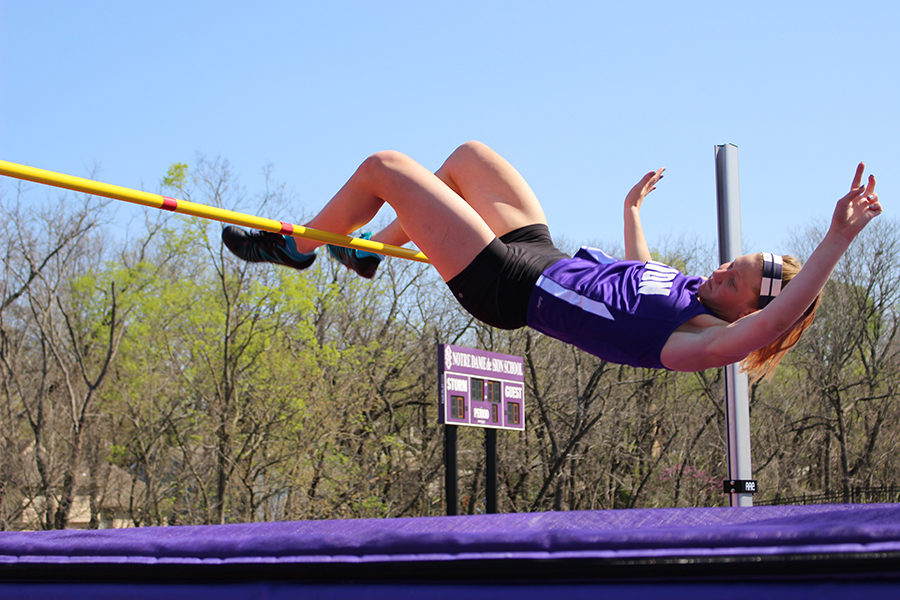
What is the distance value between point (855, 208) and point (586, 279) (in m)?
0.61

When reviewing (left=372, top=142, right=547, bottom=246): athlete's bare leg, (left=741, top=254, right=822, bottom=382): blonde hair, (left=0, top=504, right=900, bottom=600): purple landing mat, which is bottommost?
(left=0, top=504, right=900, bottom=600): purple landing mat

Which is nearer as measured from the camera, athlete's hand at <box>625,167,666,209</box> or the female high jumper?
the female high jumper

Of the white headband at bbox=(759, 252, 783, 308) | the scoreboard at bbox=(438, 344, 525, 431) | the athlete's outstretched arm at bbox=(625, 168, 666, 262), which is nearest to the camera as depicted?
the white headband at bbox=(759, 252, 783, 308)

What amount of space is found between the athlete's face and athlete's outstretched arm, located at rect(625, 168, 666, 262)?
0.45 m

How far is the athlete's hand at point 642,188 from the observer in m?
2.60

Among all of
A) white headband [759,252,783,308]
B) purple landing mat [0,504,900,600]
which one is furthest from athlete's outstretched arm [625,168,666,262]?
purple landing mat [0,504,900,600]

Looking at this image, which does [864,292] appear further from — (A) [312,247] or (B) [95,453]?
(A) [312,247]

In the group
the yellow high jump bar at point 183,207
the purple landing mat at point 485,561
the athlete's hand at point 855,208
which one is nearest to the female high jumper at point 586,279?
the athlete's hand at point 855,208

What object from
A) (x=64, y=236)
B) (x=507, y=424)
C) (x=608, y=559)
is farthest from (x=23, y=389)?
(x=608, y=559)

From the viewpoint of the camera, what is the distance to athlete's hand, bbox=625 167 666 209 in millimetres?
2600

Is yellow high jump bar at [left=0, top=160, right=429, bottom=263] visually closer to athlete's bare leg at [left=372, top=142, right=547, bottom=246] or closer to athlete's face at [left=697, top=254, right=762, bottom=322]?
athlete's bare leg at [left=372, top=142, right=547, bottom=246]

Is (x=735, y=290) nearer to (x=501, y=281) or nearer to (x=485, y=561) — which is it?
(x=501, y=281)

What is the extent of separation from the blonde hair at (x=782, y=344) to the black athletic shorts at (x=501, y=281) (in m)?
0.52

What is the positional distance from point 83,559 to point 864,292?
1686cm
